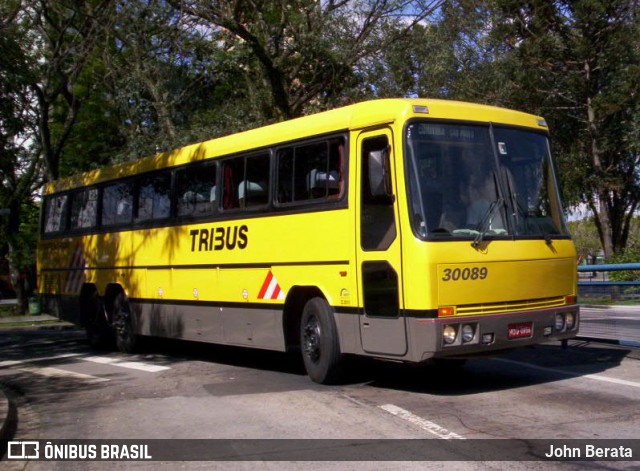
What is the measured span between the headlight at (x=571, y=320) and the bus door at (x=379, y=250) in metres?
2.27

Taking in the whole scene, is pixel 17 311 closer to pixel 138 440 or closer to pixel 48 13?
pixel 48 13

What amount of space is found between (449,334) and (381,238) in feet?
4.44

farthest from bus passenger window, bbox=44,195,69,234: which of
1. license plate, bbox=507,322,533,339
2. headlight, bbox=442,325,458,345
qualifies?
license plate, bbox=507,322,533,339

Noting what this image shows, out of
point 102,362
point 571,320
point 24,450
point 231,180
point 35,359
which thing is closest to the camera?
point 24,450

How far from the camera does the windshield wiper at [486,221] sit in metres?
8.14

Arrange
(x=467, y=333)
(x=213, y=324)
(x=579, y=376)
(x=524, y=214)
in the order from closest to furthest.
A: 1. (x=467, y=333)
2. (x=524, y=214)
3. (x=579, y=376)
4. (x=213, y=324)

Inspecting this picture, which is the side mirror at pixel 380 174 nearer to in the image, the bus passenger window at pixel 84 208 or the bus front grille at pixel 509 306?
the bus front grille at pixel 509 306

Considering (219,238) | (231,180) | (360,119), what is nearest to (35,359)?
(219,238)

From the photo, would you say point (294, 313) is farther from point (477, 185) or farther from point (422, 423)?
point (422, 423)

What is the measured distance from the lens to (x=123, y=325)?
14.3m

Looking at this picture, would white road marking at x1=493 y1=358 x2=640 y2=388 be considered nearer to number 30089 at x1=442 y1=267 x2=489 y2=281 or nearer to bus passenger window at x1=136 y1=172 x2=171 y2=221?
number 30089 at x1=442 y1=267 x2=489 y2=281

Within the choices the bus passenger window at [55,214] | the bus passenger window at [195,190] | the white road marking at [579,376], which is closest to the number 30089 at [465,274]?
the white road marking at [579,376]

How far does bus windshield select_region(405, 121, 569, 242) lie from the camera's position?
8156 millimetres

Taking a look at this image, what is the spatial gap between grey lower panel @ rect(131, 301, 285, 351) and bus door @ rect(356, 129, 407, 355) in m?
1.83
